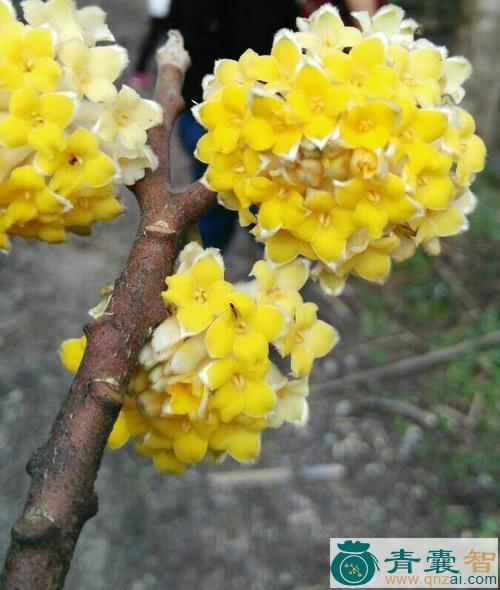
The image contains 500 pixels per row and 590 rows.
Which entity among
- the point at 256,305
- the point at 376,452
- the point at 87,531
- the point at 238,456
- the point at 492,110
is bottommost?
the point at 87,531

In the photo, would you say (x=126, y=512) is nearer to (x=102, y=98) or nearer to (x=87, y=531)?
(x=87, y=531)

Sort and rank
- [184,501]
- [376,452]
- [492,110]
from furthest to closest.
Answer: [492,110] < [376,452] < [184,501]

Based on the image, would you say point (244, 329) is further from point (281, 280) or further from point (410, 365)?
point (410, 365)

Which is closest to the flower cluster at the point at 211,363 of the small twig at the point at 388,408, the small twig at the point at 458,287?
the small twig at the point at 388,408

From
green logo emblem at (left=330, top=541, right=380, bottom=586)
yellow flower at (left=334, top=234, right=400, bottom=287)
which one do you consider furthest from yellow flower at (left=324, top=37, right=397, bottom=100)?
green logo emblem at (left=330, top=541, right=380, bottom=586)

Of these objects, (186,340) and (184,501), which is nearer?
(186,340)

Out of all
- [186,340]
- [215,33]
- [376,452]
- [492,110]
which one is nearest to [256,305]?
[186,340]

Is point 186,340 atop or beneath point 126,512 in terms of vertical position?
atop

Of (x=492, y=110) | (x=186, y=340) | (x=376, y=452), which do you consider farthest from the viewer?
(x=492, y=110)
